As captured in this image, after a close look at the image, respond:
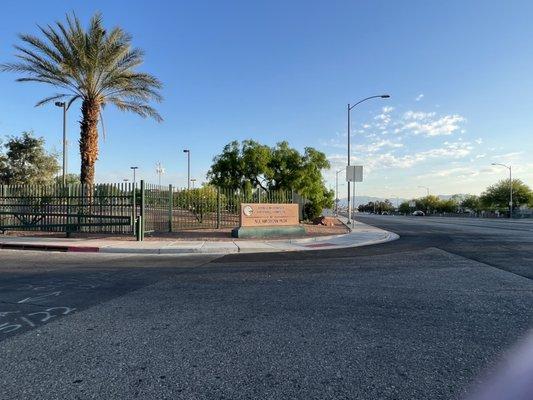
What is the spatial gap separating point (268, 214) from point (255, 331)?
14.0 meters

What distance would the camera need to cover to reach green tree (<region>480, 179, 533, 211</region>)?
80688 mm

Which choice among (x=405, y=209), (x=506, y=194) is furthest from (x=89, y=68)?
(x=405, y=209)

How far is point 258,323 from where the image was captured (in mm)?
5375

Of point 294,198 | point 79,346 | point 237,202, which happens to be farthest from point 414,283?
point 294,198

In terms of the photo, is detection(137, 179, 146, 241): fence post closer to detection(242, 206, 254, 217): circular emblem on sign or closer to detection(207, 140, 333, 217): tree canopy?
detection(242, 206, 254, 217): circular emblem on sign

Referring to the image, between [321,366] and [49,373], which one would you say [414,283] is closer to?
[321,366]

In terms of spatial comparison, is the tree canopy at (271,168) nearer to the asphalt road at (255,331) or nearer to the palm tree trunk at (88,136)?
the palm tree trunk at (88,136)

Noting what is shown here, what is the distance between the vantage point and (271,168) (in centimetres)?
3831

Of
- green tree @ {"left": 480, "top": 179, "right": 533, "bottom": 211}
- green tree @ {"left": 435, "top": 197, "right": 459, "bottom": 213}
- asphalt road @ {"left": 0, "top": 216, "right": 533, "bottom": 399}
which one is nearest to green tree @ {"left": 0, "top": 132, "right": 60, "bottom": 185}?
asphalt road @ {"left": 0, "top": 216, "right": 533, "bottom": 399}

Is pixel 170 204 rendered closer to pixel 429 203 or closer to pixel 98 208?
pixel 98 208

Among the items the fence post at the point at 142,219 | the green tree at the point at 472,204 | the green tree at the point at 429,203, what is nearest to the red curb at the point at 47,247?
the fence post at the point at 142,219

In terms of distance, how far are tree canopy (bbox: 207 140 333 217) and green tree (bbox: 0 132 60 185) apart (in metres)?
15.6

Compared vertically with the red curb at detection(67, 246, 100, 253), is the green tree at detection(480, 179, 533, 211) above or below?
above

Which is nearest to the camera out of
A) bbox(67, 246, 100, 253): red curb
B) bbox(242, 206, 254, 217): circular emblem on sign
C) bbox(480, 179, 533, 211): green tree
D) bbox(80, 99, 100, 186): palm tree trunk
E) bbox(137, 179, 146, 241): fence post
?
bbox(67, 246, 100, 253): red curb
